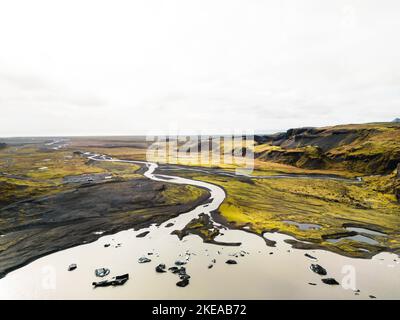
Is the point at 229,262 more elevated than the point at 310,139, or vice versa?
the point at 310,139

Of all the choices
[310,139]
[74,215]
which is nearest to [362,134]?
[310,139]

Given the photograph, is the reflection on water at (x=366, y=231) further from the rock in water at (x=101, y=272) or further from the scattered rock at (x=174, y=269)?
the rock in water at (x=101, y=272)

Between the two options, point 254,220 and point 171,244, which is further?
point 254,220

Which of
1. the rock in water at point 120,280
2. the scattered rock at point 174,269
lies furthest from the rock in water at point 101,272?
the scattered rock at point 174,269

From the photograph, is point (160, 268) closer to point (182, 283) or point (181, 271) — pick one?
point (181, 271)
